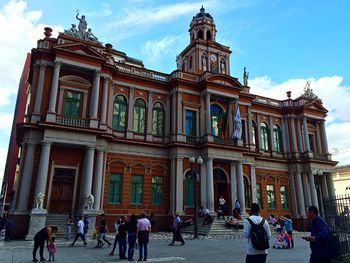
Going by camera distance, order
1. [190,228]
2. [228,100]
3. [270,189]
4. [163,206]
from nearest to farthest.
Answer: [190,228] < [163,206] < [228,100] < [270,189]

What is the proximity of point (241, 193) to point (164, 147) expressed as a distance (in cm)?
761

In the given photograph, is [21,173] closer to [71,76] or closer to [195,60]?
[71,76]

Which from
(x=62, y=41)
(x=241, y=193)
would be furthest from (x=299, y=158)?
(x=62, y=41)

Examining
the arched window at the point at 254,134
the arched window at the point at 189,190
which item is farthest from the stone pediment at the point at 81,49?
the arched window at the point at 254,134

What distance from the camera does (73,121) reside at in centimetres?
2119

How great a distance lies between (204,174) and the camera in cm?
2458

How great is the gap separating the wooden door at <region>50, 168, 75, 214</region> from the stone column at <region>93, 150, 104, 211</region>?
1.78 metres

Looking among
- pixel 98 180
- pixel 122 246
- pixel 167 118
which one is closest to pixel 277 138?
pixel 167 118

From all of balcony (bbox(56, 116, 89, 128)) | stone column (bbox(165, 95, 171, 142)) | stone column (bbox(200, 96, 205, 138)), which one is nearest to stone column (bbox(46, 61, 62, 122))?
balcony (bbox(56, 116, 89, 128))

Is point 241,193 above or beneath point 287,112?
beneath

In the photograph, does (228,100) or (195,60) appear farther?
(195,60)

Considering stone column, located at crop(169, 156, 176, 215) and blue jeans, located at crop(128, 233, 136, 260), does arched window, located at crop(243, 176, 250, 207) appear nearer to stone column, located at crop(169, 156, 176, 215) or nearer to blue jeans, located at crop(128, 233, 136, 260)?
stone column, located at crop(169, 156, 176, 215)

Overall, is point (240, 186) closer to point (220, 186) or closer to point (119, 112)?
point (220, 186)

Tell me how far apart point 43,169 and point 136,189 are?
23.8 ft
